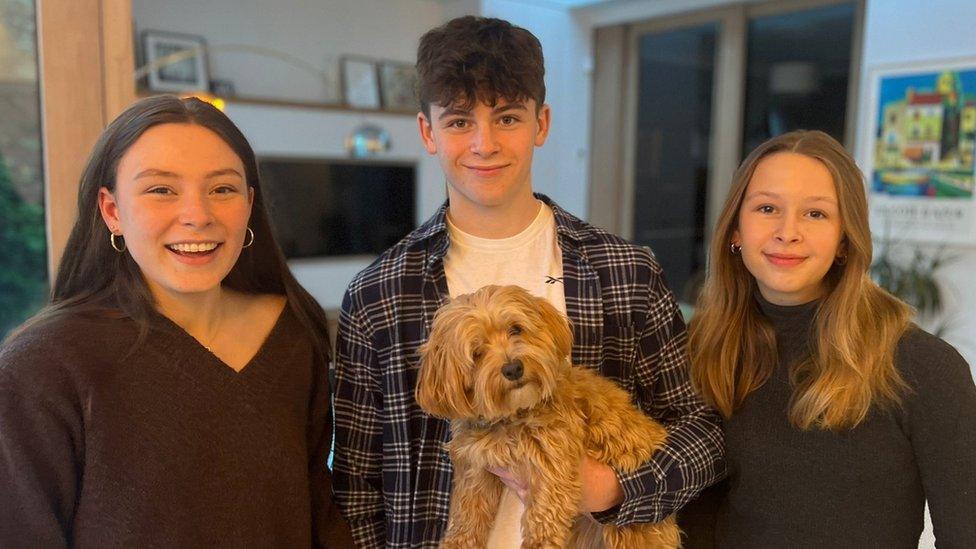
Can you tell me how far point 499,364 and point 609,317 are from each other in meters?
0.32

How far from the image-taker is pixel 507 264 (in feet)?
5.26

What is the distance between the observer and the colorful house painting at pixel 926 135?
459 cm

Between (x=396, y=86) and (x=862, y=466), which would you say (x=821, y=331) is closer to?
(x=862, y=466)

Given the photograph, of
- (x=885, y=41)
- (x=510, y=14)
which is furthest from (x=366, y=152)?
(x=885, y=41)

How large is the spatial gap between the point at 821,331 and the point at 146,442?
56.5 inches

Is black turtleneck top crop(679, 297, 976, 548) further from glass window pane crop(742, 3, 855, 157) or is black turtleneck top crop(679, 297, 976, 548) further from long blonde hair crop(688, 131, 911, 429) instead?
glass window pane crop(742, 3, 855, 157)

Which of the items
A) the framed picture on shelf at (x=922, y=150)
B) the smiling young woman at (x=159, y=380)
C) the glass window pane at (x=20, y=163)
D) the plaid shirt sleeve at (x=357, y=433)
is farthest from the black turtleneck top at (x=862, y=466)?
the framed picture on shelf at (x=922, y=150)

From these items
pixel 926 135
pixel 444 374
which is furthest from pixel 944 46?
pixel 444 374

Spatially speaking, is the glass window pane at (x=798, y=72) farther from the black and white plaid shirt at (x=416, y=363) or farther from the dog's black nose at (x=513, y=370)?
the dog's black nose at (x=513, y=370)

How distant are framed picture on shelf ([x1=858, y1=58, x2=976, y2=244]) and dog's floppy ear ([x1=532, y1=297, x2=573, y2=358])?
440cm

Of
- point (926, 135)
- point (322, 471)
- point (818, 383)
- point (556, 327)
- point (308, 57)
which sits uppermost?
point (308, 57)

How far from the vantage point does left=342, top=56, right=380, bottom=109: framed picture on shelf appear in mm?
6926

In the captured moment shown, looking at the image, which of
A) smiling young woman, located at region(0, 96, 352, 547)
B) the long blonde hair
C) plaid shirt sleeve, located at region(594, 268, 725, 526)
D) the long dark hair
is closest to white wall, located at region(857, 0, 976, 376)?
the long blonde hair

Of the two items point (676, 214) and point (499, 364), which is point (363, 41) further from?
point (499, 364)
